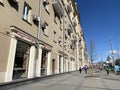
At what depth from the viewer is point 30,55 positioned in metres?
12.2

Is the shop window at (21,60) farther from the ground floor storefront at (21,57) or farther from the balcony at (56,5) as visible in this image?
the balcony at (56,5)

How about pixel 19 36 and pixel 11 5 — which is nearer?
pixel 11 5

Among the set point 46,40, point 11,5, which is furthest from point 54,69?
point 11,5

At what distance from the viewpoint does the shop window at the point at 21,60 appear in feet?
33.4

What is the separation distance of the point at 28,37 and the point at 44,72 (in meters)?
5.76

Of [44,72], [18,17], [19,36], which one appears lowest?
[44,72]

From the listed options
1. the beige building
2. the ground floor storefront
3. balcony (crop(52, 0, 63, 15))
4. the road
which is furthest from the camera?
balcony (crop(52, 0, 63, 15))

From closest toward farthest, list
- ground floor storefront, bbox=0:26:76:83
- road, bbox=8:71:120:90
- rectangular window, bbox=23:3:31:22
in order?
ground floor storefront, bbox=0:26:76:83 < road, bbox=8:71:120:90 < rectangular window, bbox=23:3:31:22

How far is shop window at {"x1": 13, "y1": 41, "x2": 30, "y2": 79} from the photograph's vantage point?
33.4 ft

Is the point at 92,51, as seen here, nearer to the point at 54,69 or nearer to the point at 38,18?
the point at 54,69

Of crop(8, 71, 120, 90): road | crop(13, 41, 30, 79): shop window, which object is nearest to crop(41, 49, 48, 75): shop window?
crop(8, 71, 120, 90): road

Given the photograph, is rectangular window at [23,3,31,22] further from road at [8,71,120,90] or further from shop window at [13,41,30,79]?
road at [8,71,120,90]

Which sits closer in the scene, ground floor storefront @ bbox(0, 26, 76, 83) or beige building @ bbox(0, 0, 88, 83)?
beige building @ bbox(0, 0, 88, 83)

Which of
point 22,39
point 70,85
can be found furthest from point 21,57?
point 70,85
